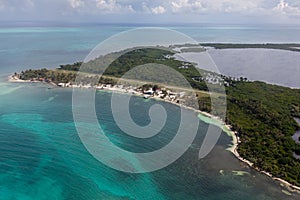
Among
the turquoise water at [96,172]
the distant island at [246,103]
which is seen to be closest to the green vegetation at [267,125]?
the distant island at [246,103]

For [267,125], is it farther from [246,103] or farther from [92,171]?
[92,171]

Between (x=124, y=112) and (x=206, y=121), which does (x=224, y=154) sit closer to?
(x=206, y=121)

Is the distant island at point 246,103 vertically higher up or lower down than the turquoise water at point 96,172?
higher up

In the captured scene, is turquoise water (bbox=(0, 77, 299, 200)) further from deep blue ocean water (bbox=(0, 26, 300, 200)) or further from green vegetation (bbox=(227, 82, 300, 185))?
green vegetation (bbox=(227, 82, 300, 185))

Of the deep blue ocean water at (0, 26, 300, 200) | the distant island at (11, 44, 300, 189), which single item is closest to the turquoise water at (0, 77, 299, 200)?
the deep blue ocean water at (0, 26, 300, 200)

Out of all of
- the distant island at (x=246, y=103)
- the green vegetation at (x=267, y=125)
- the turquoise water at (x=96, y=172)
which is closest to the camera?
the turquoise water at (x=96, y=172)

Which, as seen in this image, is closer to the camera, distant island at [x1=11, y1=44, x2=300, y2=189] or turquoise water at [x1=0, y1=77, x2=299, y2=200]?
turquoise water at [x1=0, y1=77, x2=299, y2=200]

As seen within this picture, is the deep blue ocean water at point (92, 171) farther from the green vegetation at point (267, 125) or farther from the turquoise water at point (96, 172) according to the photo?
the green vegetation at point (267, 125)
